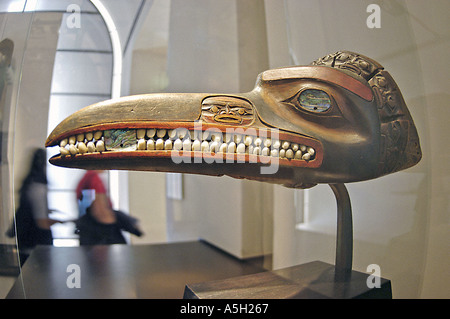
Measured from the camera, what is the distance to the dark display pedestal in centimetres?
61

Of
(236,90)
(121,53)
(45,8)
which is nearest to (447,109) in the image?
(236,90)

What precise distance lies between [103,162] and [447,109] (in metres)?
0.80

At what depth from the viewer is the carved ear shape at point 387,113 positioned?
0.62m

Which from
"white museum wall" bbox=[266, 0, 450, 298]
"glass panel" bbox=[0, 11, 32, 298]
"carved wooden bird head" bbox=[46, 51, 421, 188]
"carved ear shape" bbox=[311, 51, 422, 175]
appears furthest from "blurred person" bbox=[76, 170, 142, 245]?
"carved ear shape" bbox=[311, 51, 422, 175]

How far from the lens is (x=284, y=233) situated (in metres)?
1.08

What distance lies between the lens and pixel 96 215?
2.83ft

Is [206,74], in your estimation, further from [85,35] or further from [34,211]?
[34,211]

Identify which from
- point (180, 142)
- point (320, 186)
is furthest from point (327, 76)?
point (320, 186)

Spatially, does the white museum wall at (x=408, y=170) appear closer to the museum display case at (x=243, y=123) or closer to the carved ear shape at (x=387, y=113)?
the museum display case at (x=243, y=123)

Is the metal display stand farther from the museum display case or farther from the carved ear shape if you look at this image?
the carved ear shape

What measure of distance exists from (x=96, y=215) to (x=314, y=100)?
652 millimetres

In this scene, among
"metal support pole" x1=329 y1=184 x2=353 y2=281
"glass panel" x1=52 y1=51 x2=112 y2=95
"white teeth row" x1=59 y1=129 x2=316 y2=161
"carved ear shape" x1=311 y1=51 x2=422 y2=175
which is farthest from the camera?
"glass panel" x1=52 y1=51 x2=112 y2=95

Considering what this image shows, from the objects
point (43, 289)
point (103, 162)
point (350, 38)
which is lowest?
point (43, 289)

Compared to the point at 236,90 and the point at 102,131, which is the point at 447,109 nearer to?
the point at 236,90
